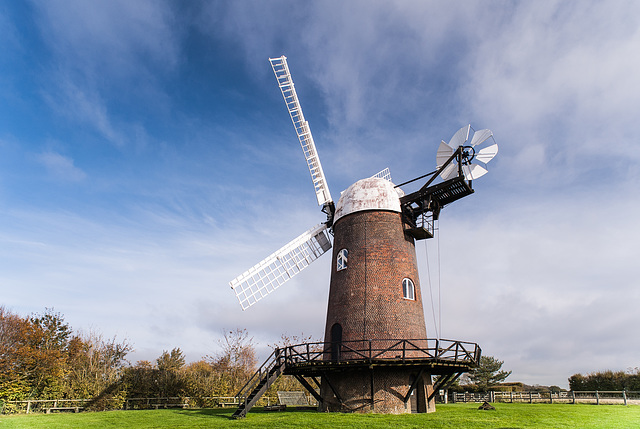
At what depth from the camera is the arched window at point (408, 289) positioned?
17.5 metres

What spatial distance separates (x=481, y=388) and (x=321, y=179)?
2835 cm

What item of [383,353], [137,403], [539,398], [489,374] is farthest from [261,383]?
[489,374]

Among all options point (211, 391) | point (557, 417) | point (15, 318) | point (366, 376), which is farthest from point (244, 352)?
point (557, 417)

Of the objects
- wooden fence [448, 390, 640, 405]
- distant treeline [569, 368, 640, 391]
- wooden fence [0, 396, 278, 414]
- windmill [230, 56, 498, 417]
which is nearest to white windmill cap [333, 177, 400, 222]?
windmill [230, 56, 498, 417]

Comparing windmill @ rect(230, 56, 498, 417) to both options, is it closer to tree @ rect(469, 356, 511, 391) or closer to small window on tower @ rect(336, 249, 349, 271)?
small window on tower @ rect(336, 249, 349, 271)

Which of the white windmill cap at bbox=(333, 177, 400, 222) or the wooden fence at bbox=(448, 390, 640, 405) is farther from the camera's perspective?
the wooden fence at bbox=(448, 390, 640, 405)

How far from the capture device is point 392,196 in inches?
755

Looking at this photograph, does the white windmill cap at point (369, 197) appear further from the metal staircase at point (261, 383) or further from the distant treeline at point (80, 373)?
the distant treeline at point (80, 373)

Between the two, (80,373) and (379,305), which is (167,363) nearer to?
(80,373)

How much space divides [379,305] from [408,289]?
162 cm

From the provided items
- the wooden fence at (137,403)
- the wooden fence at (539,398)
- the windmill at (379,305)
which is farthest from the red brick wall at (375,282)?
the wooden fence at (539,398)

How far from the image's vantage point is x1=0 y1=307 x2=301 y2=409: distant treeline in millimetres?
23422

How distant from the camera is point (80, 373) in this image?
2498 cm

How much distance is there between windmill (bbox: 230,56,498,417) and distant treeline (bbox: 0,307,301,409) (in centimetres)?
1079
